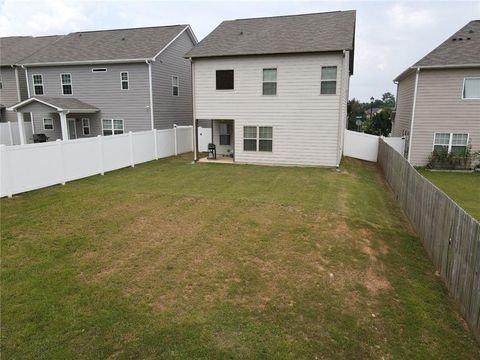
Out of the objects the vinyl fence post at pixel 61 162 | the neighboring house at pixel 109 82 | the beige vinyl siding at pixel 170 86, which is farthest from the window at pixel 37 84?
the vinyl fence post at pixel 61 162

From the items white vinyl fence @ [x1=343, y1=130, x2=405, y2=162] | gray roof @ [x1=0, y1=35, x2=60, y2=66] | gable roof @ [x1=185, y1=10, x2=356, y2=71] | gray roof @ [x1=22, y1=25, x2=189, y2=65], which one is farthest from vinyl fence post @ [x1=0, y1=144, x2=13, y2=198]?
white vinyl fence @ [x1=343, y1=130, x2=405, y2=162]

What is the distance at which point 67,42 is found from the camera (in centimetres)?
2306

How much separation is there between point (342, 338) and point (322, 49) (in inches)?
524

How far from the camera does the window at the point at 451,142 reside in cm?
1741

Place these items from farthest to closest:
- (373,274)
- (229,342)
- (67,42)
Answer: (67,42) → (373,274) → (229,342)

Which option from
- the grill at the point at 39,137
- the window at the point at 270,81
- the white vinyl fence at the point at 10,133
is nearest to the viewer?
the window at the point at 270,81

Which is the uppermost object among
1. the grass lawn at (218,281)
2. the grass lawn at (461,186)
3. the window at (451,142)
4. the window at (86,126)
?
the window at (86,126)

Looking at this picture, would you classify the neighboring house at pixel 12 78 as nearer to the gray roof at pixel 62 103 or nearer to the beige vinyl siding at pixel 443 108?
the gray roof at pixel 62 103

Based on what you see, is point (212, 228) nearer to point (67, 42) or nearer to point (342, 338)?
point (342, 338)

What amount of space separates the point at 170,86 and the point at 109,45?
456 centimetres

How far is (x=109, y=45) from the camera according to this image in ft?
70.9

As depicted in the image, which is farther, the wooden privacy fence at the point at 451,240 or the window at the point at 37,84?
the window at the point at 37,84

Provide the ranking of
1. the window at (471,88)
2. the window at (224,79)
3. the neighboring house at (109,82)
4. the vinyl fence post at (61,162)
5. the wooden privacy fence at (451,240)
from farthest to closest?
the neighboring house at (109,82), the window at (224,79), the window at (471,88), the vinyl fence post at (61,162), the wooden privacy fence at (451,240)

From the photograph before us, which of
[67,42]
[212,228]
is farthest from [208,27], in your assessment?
[212,228]
